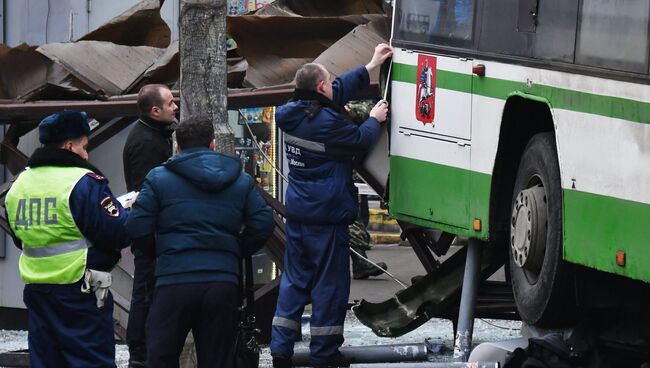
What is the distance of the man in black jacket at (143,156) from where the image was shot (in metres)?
8.97

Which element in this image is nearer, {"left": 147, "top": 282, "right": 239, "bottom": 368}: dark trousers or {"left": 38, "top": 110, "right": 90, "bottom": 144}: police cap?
{"left": 147, "top": 282, "right": 239, "bottom": 368}: dark trousers

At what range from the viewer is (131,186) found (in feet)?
30.1

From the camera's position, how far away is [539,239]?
7320mm

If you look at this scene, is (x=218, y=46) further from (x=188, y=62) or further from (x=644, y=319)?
(x=644, y=319)

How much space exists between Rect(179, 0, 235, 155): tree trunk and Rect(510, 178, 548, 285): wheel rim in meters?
1.86

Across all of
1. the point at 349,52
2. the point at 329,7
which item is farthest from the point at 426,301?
the point at 329,7

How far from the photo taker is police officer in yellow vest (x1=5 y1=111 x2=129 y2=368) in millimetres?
7133

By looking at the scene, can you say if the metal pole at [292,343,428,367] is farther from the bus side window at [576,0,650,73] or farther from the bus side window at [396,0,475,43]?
the bus side window at [576,0,650,73]

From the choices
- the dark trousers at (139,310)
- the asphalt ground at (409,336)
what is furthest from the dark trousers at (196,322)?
the asphalt ground at (409,336)

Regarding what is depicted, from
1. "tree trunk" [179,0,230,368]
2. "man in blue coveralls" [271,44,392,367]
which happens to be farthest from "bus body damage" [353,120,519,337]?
"tree trunk" [179,0,230,368]

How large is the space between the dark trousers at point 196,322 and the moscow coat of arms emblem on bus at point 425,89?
2.05m

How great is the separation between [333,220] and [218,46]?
4.16ft

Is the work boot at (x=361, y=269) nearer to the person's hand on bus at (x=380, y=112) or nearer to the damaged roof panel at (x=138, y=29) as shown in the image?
the damaged roof panel at (x=138, y=29)

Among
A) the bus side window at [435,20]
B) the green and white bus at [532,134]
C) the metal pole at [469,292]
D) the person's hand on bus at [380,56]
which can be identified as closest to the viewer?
the green and white bus at [532,134]
